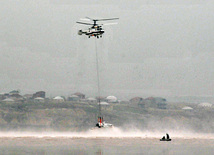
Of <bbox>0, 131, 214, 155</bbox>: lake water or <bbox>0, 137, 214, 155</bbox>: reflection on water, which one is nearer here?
<bbox>0, 137, 214, 155</bbox>: reflection on water

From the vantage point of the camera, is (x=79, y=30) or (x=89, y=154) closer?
(x=89, y=154)

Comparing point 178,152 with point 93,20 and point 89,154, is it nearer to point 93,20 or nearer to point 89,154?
point 89,154

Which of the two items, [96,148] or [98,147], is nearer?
[96,148]

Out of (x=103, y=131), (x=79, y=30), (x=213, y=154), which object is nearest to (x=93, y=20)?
(x=79, y=30)

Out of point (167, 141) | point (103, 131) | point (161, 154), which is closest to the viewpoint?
point (161, 154)

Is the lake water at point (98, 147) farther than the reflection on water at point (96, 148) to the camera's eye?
Yes

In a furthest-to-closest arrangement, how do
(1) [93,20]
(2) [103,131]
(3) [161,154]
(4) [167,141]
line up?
(2) [103,131], (4) [167,141], (1) [93,20], (3) [161,154]

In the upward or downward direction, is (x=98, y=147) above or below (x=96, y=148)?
above

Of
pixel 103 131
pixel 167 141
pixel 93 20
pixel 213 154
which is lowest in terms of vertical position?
pixel 213 154

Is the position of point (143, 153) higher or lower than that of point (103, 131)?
lower
